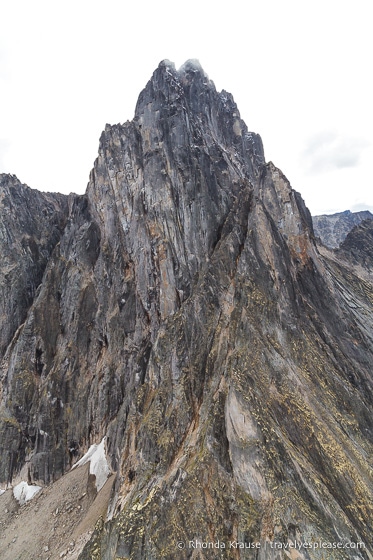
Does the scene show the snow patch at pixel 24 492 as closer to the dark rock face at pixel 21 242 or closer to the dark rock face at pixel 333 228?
the dark rock face at pixel 21 242

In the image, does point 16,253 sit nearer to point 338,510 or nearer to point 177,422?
point 177,422

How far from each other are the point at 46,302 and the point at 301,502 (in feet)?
170

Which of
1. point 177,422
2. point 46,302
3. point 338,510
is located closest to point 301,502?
point 338,510

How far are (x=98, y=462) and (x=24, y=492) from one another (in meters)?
12.1

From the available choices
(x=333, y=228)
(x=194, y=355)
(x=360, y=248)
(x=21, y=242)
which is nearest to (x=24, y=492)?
(x=194, y=355)

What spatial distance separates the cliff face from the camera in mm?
18109

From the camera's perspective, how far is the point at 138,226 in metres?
46.4

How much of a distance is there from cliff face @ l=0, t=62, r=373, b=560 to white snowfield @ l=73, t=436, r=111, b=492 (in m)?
1.65

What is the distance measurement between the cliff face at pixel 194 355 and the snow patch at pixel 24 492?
4.11 feet

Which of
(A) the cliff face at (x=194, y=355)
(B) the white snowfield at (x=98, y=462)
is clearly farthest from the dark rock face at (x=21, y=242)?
(B) the white snowfield at (x=98, y=462)

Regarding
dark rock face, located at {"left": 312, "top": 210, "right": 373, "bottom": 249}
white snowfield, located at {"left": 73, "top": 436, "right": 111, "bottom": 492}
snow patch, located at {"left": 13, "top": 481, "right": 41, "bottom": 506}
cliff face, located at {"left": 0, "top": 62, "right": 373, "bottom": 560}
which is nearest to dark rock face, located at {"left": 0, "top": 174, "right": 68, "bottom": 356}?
cliff face, located at {"left": 0, "top": 62, "right": 373, "bottom": 560}

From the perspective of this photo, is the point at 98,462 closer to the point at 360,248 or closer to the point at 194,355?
the point at 194,355

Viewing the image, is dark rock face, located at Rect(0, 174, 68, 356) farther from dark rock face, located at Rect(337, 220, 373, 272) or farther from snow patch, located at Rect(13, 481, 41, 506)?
dark rock face, located at Rect(337, 220, 373, 272)

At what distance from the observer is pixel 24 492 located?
3994 cm
